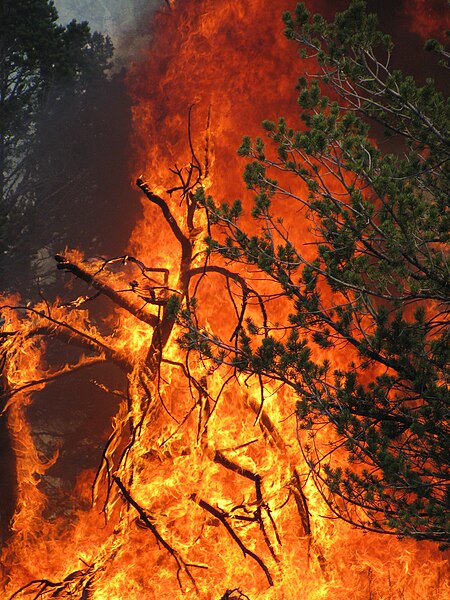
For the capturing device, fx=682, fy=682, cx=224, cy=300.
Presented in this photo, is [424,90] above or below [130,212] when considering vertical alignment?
below

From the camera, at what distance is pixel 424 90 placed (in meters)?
5.88

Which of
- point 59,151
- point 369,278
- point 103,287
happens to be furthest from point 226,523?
point 59,151

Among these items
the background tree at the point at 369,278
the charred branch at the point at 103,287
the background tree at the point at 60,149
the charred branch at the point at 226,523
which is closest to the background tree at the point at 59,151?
the background tree at the point at 60,149

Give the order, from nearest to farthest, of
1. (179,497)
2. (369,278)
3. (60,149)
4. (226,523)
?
(369,278)
(226,523)
(179,497)
(60,149)

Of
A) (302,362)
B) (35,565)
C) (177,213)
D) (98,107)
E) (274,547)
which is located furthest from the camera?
(98,107)

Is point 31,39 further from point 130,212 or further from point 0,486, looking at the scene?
point 0,486

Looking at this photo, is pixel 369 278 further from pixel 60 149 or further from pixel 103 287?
pixel 60 149

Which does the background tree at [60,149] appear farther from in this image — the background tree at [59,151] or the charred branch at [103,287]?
the charred branch at [103,287]

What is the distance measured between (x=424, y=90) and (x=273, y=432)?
4.93 meters

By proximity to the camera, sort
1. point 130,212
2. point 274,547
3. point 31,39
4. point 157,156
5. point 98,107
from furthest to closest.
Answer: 1. point 98,107
2. point 130,212
3. point 157,156
4. point 31,39
5. point 274,547

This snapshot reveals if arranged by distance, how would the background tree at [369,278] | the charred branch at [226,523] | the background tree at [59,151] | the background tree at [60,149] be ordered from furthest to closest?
1. the background tree at [60,149]
2. the background tree at [59,151]
3. the charred branch at [226,523]
4. the background tree at [369,278]

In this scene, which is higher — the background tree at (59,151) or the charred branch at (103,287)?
the background tree at (59,151)

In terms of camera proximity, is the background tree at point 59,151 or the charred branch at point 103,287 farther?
the background tree at point 59,151

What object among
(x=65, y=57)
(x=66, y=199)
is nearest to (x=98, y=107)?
(x=66, y=199)
